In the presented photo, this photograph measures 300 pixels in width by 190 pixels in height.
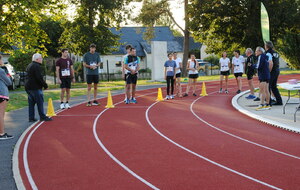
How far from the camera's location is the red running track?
5371 millimetres

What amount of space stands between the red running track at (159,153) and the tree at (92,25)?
76.0 ft

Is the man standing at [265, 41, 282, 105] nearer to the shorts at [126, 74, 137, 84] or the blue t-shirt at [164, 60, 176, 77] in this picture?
the blue t-shirt at [164, 60, 176, 77]

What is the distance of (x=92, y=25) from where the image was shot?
34.8 meters

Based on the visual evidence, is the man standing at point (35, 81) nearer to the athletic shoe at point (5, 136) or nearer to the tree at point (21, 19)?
the athletic shoe at point (5, 136)

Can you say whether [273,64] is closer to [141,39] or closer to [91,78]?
[91,78]

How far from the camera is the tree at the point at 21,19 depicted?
883 inches

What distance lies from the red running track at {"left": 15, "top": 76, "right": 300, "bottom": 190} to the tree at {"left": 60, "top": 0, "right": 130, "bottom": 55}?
23.2 m

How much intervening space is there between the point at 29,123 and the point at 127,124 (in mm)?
2805

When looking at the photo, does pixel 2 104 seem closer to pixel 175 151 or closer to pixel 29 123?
pixel 29 123

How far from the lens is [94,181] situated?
542 centimetres

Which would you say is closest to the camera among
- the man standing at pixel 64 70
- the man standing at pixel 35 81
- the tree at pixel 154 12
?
the man standing at pixel 35 81

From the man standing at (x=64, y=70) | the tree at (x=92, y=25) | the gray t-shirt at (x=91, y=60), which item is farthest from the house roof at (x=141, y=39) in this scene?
the man standing at (x=64, y=70)

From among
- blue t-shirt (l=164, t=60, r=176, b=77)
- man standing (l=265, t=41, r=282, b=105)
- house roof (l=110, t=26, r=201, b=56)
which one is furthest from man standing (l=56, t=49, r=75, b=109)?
house roof (l=110, t=26, r=201, b=56)

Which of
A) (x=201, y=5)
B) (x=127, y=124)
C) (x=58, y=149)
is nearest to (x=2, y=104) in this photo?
(x=58, y=149)
